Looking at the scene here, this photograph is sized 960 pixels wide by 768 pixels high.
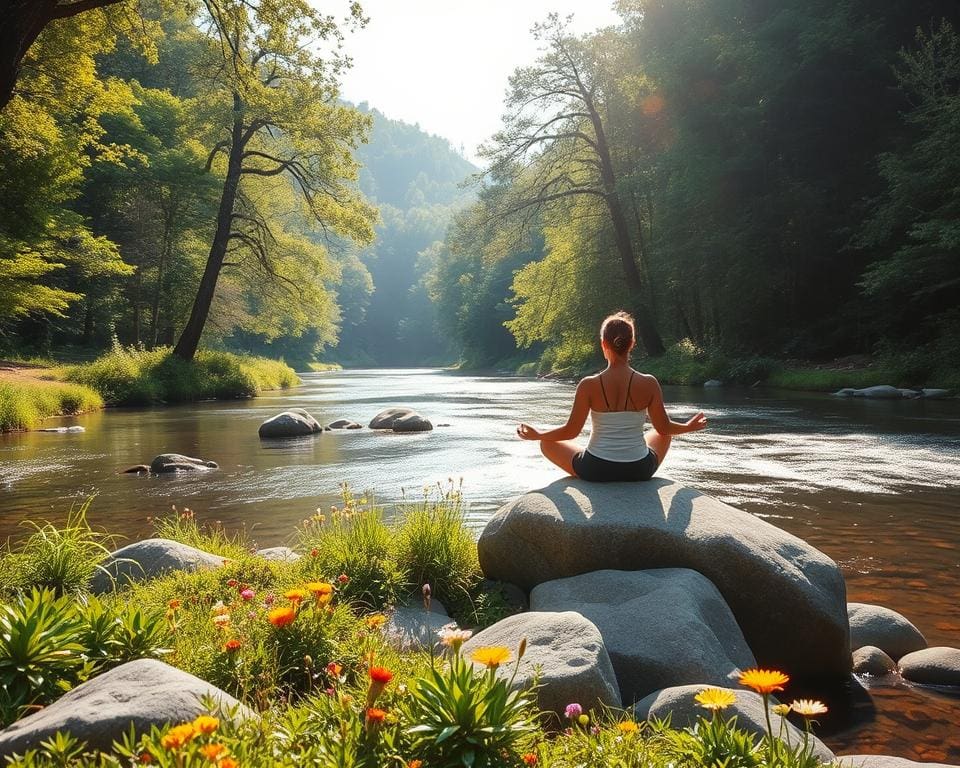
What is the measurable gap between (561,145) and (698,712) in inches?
1256

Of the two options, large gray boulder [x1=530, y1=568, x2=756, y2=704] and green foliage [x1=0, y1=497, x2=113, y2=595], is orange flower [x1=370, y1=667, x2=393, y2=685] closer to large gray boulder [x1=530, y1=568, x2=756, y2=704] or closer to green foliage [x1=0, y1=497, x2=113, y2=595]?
large gray boulder [x1=530, y1=568, x2=756, y2=704]

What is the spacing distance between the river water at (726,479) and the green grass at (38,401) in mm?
751

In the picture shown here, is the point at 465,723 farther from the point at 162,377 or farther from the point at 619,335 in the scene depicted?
the point at 162,377

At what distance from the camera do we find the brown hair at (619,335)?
5.27m

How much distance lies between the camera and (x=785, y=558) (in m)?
4.29

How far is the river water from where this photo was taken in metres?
4.67

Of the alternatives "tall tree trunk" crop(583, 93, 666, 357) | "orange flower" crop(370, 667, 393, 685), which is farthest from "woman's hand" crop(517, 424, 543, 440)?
"tall tree trunk" crop(583, 93, 666, 357)

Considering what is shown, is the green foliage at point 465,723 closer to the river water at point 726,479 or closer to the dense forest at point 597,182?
the river water at point 726,479

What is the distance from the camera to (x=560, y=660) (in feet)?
9.90

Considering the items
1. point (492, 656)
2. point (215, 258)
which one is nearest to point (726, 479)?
point (492, 656)

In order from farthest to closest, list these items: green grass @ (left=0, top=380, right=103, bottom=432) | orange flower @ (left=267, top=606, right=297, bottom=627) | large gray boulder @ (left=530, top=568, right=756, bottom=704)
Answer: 1. green grass @ (left=0, top=380, right=103, bottom=432)
2. large gray boulder @ (left=530, top=568, right=756, bottom=704)
3. orange flower @ (left=267, top=606, right=297, bottom=627)

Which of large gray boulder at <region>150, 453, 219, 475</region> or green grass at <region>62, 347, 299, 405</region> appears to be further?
green grass at <region>62, 347, 299, 405</region>

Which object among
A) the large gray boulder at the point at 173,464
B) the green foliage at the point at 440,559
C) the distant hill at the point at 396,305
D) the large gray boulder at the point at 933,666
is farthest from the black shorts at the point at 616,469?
the distant hill at the point at 396,305

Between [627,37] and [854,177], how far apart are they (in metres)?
12.3
